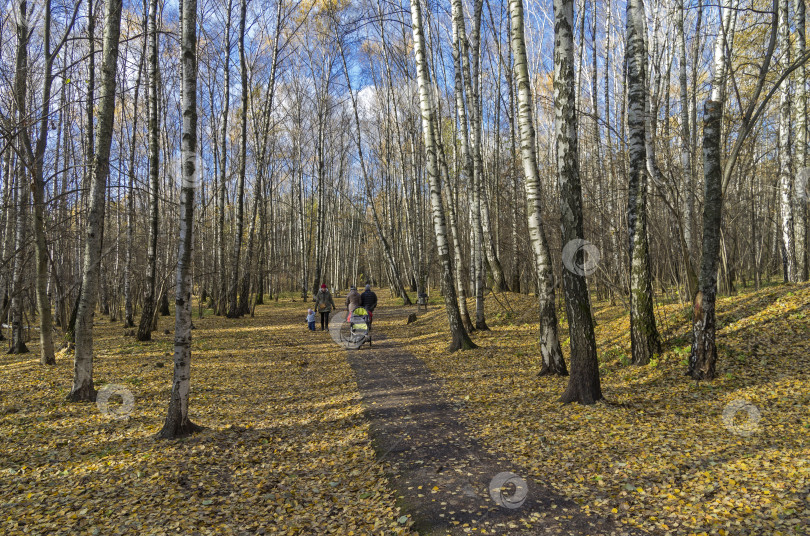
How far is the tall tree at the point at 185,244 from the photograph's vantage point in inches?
224

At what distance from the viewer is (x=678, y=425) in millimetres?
5477

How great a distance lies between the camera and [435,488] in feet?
14.5

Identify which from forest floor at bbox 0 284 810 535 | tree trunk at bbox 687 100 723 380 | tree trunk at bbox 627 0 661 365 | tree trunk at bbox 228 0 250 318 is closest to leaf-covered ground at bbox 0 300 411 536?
forest floor at bbox 0 284 810 535

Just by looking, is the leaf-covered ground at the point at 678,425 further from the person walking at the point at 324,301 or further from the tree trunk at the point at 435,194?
the person walking at the point at 324,301

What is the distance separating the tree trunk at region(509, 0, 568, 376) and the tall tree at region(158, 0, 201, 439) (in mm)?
5002

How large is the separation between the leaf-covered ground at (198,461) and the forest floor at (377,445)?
2cm

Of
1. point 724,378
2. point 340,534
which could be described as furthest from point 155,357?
point 724,378

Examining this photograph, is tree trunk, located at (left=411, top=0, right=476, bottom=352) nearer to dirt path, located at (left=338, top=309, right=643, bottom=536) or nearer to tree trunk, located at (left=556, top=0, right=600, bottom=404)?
dirt path, located at (left=338, top=309, right=643, bottom=536)

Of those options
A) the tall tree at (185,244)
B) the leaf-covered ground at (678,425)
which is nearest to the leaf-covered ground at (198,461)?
the tall tree at (185,244)

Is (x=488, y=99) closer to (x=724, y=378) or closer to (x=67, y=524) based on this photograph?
(x=724, y=378)

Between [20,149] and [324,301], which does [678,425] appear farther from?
[324,301]

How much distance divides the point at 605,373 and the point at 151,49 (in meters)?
14.9

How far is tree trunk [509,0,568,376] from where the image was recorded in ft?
25.4

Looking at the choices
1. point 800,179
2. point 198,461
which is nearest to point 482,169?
point 800,179
